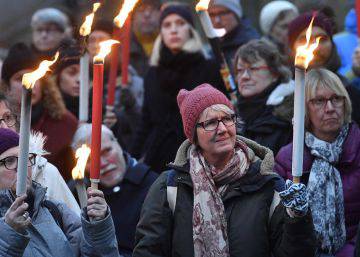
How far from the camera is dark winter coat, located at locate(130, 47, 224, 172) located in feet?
26.8

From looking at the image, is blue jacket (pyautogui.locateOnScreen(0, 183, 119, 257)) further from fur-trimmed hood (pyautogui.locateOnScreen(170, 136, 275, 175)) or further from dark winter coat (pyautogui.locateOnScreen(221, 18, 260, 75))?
dark winter coat (pyautogui.locateOnScreen(221, 18, 260, 75))

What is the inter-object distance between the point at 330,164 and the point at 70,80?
3.32 meters

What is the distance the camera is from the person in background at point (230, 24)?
28.1ft

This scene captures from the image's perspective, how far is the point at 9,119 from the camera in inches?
239

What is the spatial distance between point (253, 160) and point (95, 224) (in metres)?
0.90

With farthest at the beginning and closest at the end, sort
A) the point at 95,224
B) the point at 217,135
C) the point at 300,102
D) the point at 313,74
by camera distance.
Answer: the point at 313,74 → the point at 217,135 → the point at 95,224 → the point at 300,102

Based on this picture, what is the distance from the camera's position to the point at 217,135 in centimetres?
543

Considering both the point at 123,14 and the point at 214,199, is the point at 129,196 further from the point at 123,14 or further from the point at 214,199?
the point at 123,14

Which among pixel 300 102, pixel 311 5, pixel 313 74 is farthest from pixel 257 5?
pixel 300 102

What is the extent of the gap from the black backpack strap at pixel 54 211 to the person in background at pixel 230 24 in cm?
345

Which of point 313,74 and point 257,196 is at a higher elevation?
point 313,74

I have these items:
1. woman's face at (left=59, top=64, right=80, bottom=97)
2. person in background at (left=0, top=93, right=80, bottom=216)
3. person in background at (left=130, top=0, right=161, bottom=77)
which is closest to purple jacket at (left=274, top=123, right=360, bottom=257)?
person in background at (left=0, top=93, right=80, bottom=216)

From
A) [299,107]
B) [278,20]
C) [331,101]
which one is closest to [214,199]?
[299,107]

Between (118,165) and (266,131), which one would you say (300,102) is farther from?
(118,165)
